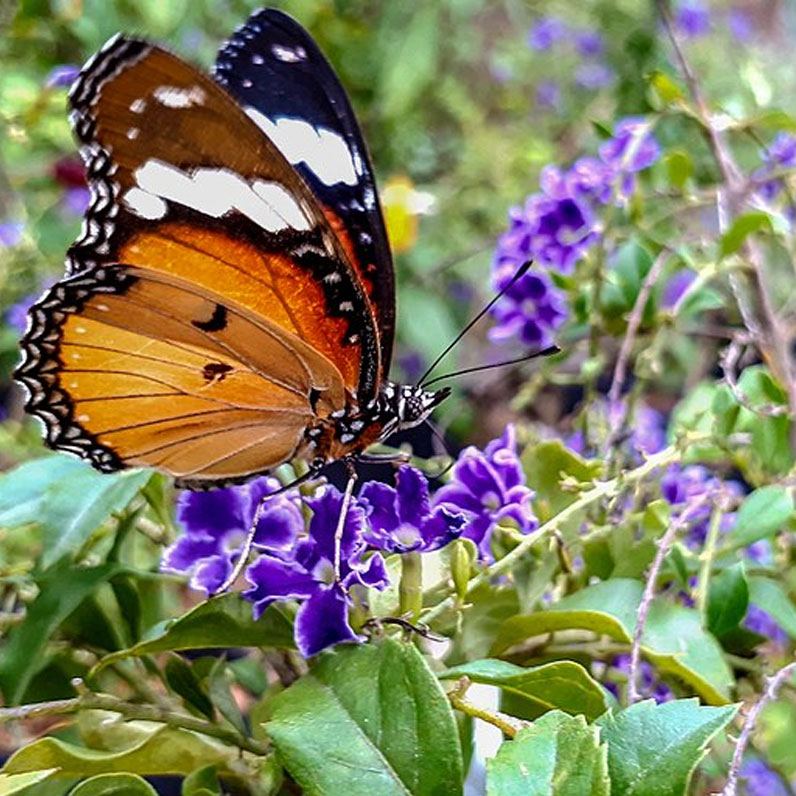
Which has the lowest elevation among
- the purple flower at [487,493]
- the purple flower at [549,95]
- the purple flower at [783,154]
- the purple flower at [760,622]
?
the purple flower at [760,622]

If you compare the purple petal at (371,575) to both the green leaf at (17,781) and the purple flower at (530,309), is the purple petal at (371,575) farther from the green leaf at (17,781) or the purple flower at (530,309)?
the purple flower at (530,309)

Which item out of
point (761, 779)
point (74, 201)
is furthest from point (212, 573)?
point (74, 201)

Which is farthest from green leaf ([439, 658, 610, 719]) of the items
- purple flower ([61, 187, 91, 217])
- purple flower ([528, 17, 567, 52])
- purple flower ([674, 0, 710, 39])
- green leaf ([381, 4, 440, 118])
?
purple flower ([528, 17, 567, 52])

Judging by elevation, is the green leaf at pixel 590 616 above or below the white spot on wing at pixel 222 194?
below

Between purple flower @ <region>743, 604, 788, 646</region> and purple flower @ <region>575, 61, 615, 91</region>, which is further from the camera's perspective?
purple flower @ <region>575, 61, 615, 91</region>

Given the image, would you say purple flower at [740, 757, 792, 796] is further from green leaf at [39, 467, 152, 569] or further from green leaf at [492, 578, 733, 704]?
green leaf at [39, 467, 152, 569]

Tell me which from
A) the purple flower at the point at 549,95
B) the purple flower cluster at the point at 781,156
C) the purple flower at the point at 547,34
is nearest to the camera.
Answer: the purple flower cluster at the point at 781,156

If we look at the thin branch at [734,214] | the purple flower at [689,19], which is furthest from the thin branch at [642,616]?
the purple flower at [689,19]

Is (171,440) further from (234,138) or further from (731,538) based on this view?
(731,538)
